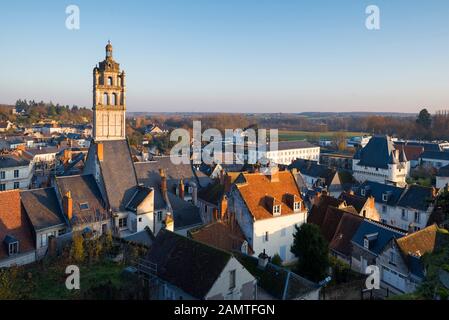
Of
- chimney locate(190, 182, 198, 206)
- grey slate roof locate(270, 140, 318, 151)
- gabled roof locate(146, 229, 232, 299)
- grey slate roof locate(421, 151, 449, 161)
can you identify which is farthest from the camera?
grey slate roof locate(270, 140, 318, 151)

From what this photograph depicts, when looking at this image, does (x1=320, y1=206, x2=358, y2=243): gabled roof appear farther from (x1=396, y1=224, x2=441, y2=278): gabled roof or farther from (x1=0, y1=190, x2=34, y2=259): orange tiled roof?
(x1=0, y1=190, x2=34, y2=259): orange tiled roof

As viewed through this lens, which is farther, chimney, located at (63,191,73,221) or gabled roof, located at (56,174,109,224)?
gabled roof, located at (56,174,109,224)

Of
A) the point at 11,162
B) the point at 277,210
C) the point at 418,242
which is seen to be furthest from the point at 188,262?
the point at 11,162

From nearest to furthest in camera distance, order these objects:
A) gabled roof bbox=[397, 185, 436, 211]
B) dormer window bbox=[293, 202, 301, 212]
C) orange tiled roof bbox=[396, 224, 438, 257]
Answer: orange tiled roof bbox=[396, 224, 438, 257] → dormer window bbox=[293, 202, 301, 212] → gabled roof bbox=[397, 185, 436, 211]

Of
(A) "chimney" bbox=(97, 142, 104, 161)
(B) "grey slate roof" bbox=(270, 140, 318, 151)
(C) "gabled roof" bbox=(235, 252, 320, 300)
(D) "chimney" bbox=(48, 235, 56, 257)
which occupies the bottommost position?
(C) "gabled roof" bbox=(235, 252, 320, 300)

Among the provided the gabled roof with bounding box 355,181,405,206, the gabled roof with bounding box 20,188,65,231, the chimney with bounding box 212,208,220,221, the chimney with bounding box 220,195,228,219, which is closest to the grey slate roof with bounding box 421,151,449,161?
the gabled roof with bounding box 355,181,405,206

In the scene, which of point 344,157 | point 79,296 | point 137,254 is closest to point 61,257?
point 137,254
